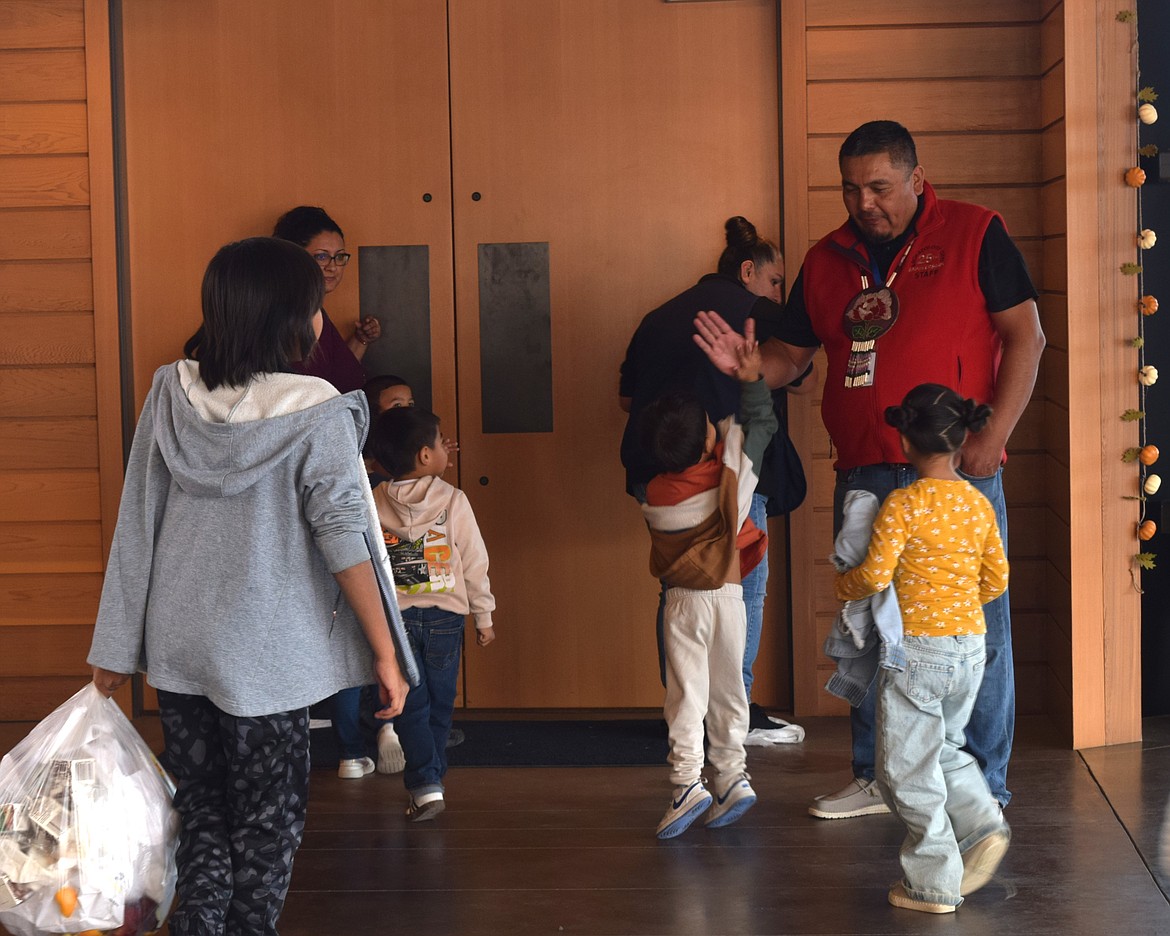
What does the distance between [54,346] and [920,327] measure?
2.77 metres

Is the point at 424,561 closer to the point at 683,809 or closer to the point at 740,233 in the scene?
the point at 683,809

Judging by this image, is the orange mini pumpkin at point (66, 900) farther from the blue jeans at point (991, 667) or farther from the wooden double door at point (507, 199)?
the wooden double door at point (507, 199)

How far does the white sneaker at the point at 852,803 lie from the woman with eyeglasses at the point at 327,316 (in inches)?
66.7

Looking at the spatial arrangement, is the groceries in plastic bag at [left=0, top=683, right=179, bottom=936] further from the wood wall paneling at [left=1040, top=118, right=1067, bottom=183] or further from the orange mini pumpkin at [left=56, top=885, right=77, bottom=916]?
the wood wall paneling at [left=1040, top=118, right=1067, bottom=183]

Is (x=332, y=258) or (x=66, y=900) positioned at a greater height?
(x=332, y=258)

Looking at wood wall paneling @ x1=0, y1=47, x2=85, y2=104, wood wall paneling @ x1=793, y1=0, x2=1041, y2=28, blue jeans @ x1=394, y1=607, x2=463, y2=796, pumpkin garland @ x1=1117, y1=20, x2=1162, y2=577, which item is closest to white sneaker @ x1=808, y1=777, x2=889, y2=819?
blue jeans @ x1=394, y1=607, x2=463, y2=796

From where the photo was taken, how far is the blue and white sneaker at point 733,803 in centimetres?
320

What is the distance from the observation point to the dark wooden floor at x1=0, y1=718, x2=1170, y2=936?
8.87 ft

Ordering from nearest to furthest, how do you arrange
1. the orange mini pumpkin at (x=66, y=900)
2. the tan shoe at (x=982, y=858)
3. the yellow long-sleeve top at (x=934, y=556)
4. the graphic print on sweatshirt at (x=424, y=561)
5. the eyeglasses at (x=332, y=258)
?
1. the orange mini pumpkin at (x=66, y=900)
2. the yellow long-sleeve top at (x=934, y=556)
3. the tan shoe at (x=982, y=858)
4. the graphic print on sweatshirt at (x=424, y=561)
5. the eyeglasses at (x=332, y=258)

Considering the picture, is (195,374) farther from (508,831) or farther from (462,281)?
(462,281)

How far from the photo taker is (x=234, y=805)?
227 cm

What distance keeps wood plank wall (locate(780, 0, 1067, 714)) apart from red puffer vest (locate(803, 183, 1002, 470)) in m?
1.02

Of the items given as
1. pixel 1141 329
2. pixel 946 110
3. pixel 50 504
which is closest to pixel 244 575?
pixel 50 504

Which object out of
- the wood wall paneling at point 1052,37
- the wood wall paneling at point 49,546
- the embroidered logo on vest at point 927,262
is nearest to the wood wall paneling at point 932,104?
the wood wall paneling at point 1052,37
